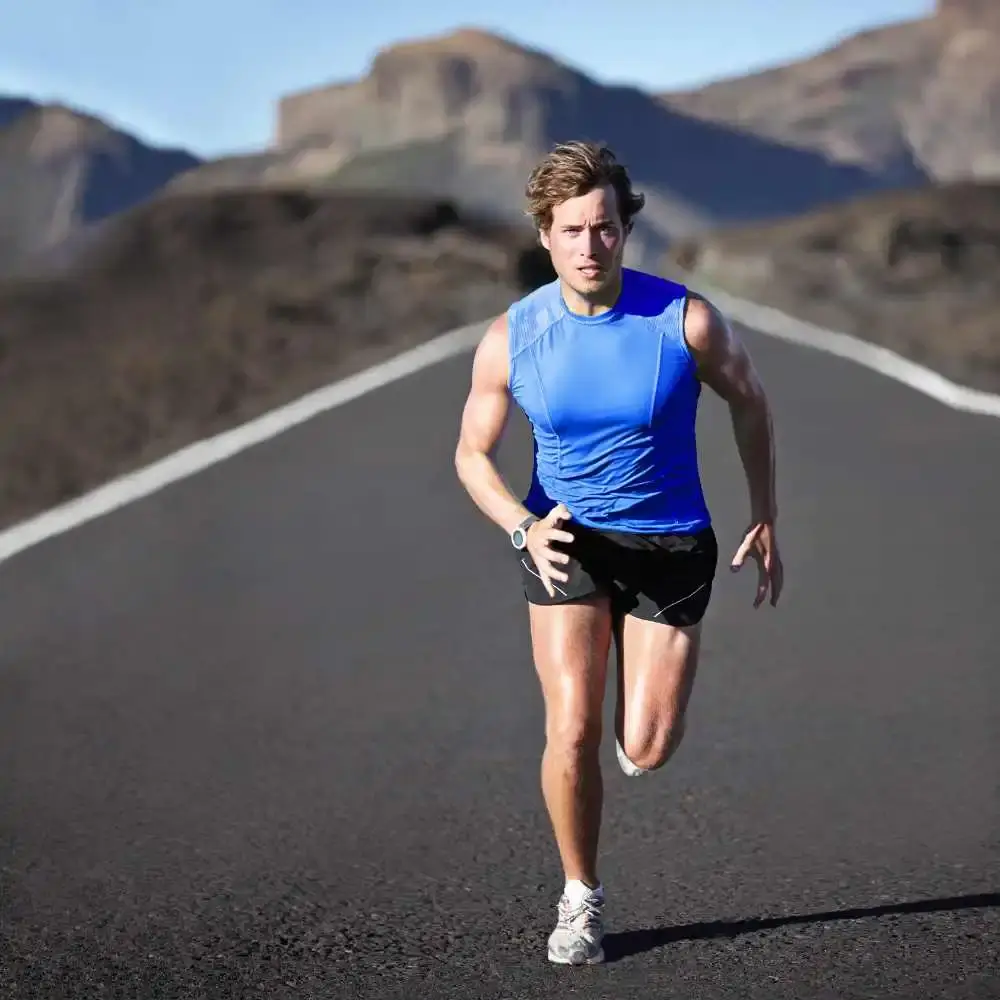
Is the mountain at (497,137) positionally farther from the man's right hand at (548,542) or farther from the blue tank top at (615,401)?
the man's right hand at (548,542)

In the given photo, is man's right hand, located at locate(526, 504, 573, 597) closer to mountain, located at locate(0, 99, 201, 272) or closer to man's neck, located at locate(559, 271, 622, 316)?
man's neck, located at locate(559, 271, 622, 316)

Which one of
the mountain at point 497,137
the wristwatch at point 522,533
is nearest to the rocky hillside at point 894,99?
the mountain at point 497,137

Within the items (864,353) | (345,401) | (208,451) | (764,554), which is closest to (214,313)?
(864,353)

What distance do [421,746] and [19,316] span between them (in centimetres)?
2471

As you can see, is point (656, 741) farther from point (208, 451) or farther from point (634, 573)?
point (208, 451)

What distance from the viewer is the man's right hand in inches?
187

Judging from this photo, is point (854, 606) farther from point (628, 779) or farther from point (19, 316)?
point (19, 316)

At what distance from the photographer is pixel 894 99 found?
179m

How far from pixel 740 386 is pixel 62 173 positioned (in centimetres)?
15148

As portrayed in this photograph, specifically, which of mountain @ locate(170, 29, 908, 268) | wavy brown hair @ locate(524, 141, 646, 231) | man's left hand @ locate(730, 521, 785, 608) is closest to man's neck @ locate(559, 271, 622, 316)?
wavy brown hair @ locate(524, 141, 646, 231)

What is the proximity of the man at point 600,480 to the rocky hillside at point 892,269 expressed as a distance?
44.7ft

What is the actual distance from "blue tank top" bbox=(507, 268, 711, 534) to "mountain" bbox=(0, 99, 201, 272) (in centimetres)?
13877

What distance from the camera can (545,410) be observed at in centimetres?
491

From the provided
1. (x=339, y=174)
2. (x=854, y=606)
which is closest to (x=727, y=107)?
(x=339, y=174)
